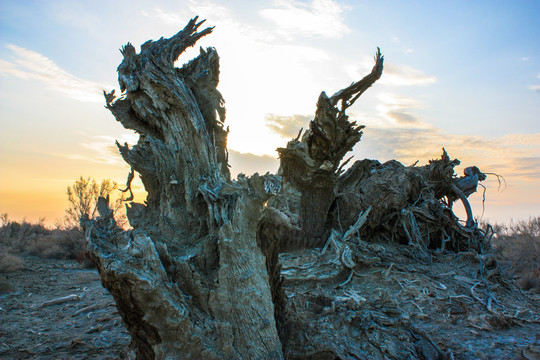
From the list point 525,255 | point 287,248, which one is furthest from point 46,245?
point 525,255

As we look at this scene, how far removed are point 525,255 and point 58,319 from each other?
1129 cm

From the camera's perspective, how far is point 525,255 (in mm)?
10102

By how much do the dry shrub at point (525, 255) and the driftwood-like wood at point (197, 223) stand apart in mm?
4570

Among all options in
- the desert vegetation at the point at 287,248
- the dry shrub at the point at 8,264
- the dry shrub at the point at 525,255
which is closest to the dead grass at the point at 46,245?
the dry shrub at the point at 8,264

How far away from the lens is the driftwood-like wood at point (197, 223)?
2691mm

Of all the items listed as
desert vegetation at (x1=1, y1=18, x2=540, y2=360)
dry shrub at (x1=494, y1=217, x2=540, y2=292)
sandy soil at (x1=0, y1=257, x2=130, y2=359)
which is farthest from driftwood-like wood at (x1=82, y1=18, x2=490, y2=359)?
dry shrub at (x1=494, y1=217, x2=540, y2=292)

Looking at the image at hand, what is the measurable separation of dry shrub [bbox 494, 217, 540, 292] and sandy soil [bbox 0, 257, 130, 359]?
744 centimetres

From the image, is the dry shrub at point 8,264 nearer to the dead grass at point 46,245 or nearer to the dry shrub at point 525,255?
the dead grass at point 46,245

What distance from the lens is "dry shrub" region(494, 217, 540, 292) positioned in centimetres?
821

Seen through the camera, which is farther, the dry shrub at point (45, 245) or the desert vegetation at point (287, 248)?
the dry shrub at point (45, 245)

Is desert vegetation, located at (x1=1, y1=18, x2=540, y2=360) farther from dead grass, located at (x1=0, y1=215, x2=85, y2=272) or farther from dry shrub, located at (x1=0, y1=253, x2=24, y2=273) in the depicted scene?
dead grass, located at (x1=0, y1=215, x2=85, y2=272)

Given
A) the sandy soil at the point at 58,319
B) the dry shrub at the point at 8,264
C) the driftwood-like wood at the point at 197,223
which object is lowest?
the sandy soil at the point at 58,319

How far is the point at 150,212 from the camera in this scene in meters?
3.96

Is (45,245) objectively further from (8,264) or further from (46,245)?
(8,264)
